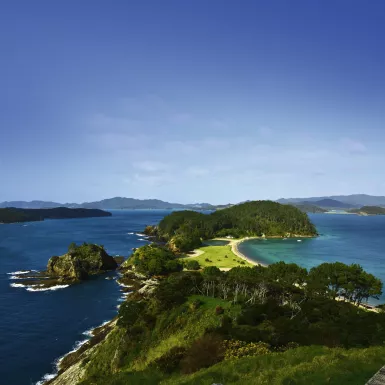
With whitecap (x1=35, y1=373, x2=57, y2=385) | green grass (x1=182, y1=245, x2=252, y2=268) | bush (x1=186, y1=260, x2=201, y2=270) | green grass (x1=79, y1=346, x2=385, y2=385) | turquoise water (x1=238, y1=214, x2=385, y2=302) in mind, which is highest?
green grass (x1=79, y1=346, x2=385, y2=385)

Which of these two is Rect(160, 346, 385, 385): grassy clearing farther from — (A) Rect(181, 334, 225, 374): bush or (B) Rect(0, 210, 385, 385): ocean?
(B) Rect(0, 210, 385, 385): ocean

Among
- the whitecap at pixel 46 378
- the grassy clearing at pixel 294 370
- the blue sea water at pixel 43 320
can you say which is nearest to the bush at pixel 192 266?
the blue sea water at pixel 43 320

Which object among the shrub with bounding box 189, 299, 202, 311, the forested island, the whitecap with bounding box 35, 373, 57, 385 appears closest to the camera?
the forested island

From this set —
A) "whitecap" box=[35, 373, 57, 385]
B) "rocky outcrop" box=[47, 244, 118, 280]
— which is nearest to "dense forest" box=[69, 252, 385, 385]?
"whitecap" box=[35, 373, 57, 385]

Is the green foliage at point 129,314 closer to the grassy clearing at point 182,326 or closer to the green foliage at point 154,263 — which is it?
the grassy clearing at point 182,326

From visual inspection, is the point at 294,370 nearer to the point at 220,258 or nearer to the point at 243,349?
the point at 243,349

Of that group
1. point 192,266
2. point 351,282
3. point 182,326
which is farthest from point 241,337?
point 192,266
